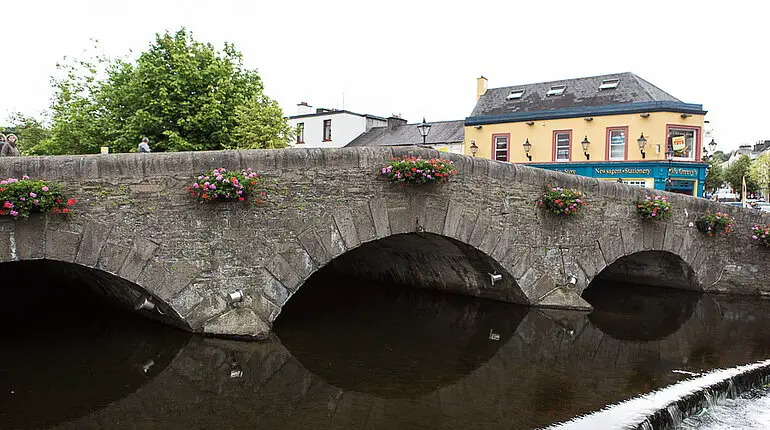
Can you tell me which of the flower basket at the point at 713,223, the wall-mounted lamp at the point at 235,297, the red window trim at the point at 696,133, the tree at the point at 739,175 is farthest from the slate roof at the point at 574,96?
the tree at the point at 739,175

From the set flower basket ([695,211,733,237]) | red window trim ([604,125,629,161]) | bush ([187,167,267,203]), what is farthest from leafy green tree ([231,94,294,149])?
red window trim ([604,125,629,161])

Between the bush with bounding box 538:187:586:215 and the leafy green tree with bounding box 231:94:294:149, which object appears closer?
the bush with bounding box 538:187:586:215

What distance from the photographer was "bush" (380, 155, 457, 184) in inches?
337

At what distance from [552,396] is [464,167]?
406 cm

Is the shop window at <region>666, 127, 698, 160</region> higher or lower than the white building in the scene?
lower

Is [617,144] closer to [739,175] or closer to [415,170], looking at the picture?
[415,170]

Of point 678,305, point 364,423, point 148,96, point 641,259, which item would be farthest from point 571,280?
point 148,96

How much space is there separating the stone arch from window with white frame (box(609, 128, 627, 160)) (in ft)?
72.7

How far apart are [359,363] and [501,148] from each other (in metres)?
22.6

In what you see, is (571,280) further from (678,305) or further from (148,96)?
(148,96)

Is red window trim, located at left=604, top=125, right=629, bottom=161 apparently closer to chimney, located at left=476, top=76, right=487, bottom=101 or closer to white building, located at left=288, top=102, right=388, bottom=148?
chimney, located at left=476, top=76, right=487, bottom=101

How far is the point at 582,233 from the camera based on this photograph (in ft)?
35.1

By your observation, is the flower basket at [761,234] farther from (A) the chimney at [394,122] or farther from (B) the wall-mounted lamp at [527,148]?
(A) the chimney at [394,122]

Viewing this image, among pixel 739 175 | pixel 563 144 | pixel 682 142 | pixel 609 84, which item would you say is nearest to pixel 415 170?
pixel 682 142
